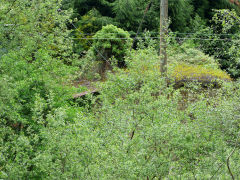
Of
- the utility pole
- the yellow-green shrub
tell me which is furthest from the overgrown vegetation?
the utility pole

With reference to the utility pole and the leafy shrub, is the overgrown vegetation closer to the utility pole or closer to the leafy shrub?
the utility pole

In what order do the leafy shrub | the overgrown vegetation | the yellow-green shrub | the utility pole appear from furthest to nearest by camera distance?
1. the leafy shrub
2. the yellow-green shrub
3. the utility pole
4. the overgrown vegetation

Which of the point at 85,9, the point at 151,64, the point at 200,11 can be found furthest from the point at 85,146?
the point at 200,11

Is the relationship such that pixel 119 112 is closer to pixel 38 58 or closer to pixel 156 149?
pixel 156 149

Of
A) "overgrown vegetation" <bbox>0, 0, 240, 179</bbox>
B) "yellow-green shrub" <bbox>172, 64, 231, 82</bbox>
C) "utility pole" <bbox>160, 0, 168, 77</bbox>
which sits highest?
"utility pole" <bbox>160, 0, 168, 77</bbox>

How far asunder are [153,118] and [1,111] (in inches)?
126

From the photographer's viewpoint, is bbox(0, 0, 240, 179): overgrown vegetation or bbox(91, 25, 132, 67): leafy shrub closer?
bbox(0, 0, 240, 179): overgrown vegetation

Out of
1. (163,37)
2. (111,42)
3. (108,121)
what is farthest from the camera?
(111,42)

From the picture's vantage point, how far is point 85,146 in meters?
5.15

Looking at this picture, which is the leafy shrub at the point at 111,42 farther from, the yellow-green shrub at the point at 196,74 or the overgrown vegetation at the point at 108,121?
the overgrown vegetation at the point at 108,121

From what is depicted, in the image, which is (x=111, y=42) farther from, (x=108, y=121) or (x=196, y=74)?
(x=108, y=121)

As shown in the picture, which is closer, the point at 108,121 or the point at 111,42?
the point at 108,121

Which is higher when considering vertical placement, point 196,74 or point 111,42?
point 111,42

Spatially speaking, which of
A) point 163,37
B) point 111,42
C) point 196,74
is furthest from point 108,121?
point 111,42
